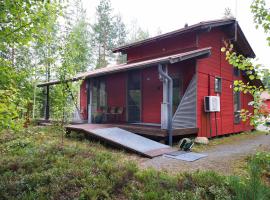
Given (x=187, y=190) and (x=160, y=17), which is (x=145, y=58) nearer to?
(x=187, y=190)

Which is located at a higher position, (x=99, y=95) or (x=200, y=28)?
(x=200, y=28)

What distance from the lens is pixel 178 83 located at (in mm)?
8789

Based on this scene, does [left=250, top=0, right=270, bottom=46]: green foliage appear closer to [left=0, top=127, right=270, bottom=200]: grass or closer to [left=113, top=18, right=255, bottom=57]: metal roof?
[left=0, top=127, right=270, bottom=200]: grass

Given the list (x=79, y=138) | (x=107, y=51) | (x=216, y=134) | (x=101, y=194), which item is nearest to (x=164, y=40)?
(x=216, y=134)

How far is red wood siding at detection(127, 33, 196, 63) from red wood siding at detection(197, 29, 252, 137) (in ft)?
1.55

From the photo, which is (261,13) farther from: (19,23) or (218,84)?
(218,84)

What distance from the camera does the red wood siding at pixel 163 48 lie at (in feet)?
30.1

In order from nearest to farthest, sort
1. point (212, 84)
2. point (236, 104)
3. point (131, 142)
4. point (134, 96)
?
point (131, 142) → point (212, 84) → point (134, 96) → point (236, 104)

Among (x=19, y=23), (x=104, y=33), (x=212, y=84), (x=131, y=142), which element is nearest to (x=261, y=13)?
(x=19, y=23)

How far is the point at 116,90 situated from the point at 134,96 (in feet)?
4.44

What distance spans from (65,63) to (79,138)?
3.06 meters

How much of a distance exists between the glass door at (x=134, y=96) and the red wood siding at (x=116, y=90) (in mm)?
345

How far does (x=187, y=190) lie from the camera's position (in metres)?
3.56

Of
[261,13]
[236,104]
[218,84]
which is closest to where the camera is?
[261,13]
